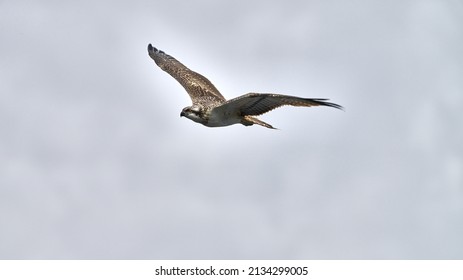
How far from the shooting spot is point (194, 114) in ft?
62.5

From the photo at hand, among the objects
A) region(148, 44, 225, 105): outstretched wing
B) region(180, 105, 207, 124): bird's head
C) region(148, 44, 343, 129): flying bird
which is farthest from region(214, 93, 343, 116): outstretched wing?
region(148, 44, 225, 105): outstretched wing

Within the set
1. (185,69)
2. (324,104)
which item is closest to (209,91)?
(185,69)

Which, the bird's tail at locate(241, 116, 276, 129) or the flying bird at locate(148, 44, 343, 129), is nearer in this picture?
the flying bird at locate(148, 44, 343, 129)

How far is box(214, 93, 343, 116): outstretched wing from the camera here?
52.1ft

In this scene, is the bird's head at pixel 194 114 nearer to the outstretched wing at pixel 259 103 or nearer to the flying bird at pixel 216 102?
the flying bird at pixel 216 102

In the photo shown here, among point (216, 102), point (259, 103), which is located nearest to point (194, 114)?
point (216, 102)

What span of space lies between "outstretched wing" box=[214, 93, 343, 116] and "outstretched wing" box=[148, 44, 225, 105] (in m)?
1.74

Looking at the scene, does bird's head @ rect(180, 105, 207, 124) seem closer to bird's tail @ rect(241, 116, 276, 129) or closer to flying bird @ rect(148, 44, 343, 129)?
flying bird @ rect(148, 44, 343, 129)

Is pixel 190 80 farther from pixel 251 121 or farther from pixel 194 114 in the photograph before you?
pixel 251 121

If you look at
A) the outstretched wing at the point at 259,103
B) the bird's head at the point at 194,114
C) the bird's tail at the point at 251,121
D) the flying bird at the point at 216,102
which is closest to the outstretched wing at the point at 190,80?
the flying bird at the point at 216,102

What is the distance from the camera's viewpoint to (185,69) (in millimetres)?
23500

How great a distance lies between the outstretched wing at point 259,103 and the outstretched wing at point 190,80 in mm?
1737

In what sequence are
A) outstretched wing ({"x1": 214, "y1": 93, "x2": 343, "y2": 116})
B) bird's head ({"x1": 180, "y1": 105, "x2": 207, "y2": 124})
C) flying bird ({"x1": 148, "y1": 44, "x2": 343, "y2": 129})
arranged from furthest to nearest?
1. bird's head ({"x1": 180, "y1": 105, "x2": 207, "y2": 124})
2. flying bird ({"x1": 148, "y1": 44, "x2": 343, "y2": 129})
3. outstretched wing ({"x1": 214, "y1": 93, "x2": 343, "y2": 116})
